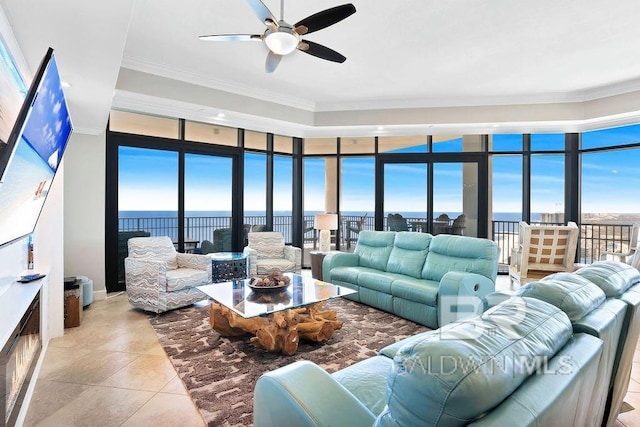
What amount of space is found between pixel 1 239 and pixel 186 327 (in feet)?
6.99

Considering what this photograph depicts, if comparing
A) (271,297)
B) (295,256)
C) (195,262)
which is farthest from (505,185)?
(195,262)

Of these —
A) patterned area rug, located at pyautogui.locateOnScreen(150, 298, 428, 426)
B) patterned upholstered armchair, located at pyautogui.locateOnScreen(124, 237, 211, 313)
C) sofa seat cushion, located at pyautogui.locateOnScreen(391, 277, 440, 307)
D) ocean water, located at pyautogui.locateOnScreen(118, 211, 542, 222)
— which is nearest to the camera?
patterned area rug, located at pyautogui.locateOnScreen(150, 298, 428, 426)

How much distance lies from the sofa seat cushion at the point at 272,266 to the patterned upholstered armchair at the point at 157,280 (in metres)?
0.78

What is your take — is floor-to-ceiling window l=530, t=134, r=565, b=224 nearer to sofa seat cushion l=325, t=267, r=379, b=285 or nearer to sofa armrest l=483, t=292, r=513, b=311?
sofa seat cushion l=325, t=267, r=379, b=285

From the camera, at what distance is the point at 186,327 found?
10.9 ft

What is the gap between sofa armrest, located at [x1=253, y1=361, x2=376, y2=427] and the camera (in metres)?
1.03

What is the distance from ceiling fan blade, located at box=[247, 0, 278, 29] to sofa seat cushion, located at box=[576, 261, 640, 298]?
2.47 meters

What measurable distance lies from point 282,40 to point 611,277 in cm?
256

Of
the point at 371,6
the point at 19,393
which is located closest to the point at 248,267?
the point at 19,393

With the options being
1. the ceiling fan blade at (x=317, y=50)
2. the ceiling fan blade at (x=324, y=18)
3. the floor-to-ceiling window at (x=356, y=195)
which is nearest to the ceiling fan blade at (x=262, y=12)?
the ceiling fan blade at (x=324, y=18)

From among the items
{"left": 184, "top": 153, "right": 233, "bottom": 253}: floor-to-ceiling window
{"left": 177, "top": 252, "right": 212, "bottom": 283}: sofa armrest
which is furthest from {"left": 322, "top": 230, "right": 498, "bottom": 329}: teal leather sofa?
{"left": 184, "top": 153, "right": 233, "bottom": 253}: floor-to-ceiling window

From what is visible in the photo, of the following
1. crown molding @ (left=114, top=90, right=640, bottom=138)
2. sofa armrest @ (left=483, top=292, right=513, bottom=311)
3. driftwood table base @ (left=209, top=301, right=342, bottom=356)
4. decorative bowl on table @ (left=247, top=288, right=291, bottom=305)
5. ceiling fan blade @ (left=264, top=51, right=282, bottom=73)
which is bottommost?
driftwood table base @ (left=209, top=301, right=342, bottom=356)

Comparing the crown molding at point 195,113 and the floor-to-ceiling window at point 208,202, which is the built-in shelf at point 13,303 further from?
the floor-to-ceiling window at point 208,202

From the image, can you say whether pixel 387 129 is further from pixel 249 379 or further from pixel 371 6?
pixel 249 379
